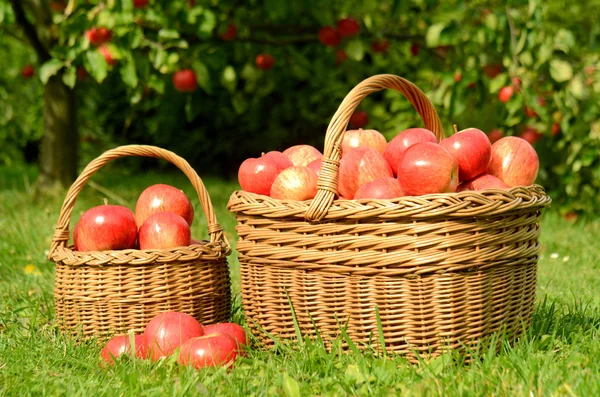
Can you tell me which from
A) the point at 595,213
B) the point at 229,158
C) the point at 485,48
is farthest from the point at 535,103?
the point at 229,158

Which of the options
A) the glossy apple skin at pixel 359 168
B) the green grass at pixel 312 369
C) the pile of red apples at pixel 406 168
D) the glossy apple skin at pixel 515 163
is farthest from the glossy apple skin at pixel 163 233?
the glossy apple skin at pixel 515 163

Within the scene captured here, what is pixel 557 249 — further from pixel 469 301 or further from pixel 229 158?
pixel 229 158

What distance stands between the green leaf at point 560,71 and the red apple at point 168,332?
301 centimetres

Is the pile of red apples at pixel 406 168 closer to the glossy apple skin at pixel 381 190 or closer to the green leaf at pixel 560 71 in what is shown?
the glossy apple skin at pixel 381 190

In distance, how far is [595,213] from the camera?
511 centimetres

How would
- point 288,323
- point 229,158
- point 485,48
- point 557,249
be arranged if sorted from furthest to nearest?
point 229,158 → point 485,48 → point 557,249 → point 288,323

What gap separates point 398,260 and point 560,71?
2.83 metres

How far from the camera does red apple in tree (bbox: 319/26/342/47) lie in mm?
4797

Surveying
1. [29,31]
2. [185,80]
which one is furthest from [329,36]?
[29,31]

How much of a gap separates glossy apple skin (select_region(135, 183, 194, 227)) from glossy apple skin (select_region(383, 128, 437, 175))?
0.75 meters

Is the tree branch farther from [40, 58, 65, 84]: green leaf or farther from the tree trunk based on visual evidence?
[40, 58, 65, 84]: green leaf

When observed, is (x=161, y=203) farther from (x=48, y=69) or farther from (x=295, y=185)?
(x=48, y=69)

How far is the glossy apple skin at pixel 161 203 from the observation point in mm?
2572

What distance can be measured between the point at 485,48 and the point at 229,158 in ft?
11.6
